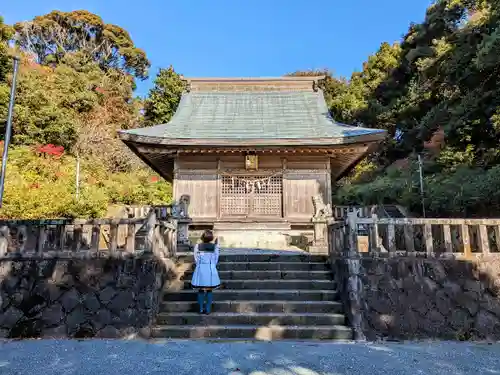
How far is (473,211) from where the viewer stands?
1177 cm

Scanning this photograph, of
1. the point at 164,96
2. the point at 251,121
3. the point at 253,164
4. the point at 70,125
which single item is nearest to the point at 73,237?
the point at 253,164

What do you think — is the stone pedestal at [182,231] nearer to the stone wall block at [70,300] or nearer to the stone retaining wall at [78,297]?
the stone retaining wall at [78,297]

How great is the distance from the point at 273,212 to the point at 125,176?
577 inches

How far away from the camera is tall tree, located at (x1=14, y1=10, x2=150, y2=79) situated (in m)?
32.1

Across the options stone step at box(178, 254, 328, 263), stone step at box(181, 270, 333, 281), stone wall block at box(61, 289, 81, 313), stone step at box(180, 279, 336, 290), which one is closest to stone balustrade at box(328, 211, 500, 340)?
stone step at box(180, 279, 336, 290)

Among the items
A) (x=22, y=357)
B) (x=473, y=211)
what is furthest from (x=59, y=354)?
(x=473, y=211)

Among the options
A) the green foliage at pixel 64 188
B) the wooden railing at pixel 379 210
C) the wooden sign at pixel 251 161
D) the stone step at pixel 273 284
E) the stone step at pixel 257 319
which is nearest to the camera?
the stone step at pixel 257 319

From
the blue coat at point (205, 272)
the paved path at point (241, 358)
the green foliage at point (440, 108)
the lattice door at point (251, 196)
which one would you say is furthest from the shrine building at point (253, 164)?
the paved path at point (241, 358)

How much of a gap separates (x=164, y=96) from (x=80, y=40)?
13259 mm

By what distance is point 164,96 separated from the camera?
29.3 meters

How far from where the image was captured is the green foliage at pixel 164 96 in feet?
95.1

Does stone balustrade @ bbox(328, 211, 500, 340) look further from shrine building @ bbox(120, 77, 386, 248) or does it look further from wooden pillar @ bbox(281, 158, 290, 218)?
wooden pillar @ bbox(281, 158, 290, 218)

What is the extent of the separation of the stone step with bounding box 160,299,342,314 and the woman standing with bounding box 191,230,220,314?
0.86 ft

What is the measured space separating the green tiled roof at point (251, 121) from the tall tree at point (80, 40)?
25.0 m
